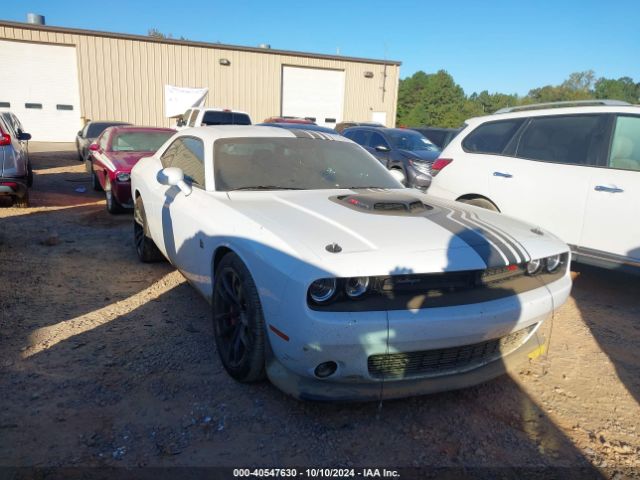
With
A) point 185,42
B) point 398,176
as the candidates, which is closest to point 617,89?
point 185,42

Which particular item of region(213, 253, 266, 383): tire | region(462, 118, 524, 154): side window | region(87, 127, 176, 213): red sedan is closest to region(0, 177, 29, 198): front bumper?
region(87, 127, 176, 213): red sedan

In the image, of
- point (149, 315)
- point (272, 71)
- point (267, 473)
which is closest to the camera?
point (267, 473)

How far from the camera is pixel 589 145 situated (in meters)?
4.59

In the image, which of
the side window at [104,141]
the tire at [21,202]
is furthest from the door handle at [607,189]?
the tire at [21,202]

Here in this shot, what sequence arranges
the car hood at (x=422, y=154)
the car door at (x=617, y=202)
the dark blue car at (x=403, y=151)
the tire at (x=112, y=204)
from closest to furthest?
the car door at (x=617, y=202)
the tire at (x=112, y=204)
the dark blue car at (x=403, y=151)
the car hood at (x=422, y=154)

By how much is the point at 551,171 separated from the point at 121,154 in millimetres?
6356

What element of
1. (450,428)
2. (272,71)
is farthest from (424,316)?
(272,71)

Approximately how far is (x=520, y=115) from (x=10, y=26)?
23282 mm

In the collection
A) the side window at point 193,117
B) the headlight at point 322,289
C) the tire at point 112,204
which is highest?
the side window at point 193,117

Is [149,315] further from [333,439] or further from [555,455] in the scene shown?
[555,455]

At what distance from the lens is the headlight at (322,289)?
228cm

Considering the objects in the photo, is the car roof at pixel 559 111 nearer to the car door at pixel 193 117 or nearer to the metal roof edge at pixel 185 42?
the car door at pixel 193 117

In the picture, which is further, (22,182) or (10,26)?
(10,26)

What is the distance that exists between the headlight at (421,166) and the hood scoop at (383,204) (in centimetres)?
620
